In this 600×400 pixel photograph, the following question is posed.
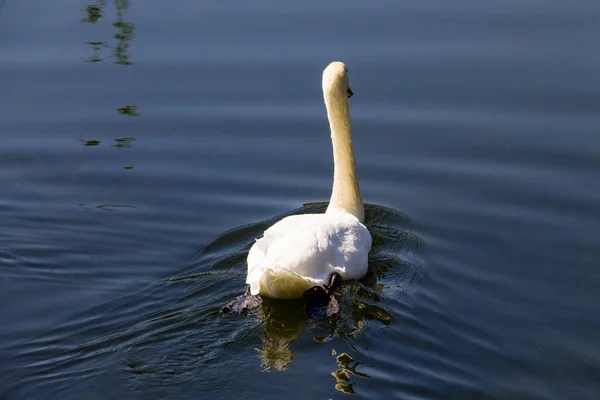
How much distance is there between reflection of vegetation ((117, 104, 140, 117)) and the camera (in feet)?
41.6

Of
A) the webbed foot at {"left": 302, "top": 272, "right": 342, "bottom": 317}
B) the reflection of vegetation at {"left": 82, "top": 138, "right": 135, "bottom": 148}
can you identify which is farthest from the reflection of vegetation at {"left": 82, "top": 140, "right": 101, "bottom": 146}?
the webbed foot at {"left": 302, "top": 272, "right": 342, "bottom": 317}

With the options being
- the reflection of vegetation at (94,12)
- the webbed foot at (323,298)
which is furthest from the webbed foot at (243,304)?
the reflection of vegetation at (94,12)

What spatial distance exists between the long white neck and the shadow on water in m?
0.62

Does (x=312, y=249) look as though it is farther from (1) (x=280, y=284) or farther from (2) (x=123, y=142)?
(2) (x=123, y=142)

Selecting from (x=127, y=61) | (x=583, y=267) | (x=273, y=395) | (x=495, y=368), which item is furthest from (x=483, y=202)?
(x=127, y=61)

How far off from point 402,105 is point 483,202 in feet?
7.65

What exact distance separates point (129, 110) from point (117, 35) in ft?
8.51

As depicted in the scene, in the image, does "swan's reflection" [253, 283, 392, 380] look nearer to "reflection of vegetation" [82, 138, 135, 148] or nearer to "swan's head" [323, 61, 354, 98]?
"swan's head" [323, 61, 354, 98]

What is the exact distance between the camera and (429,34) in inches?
543

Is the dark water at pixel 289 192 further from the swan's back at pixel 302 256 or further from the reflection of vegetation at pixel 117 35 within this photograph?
the swan's back at pixel 302 256

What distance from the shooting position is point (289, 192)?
10.8 metres

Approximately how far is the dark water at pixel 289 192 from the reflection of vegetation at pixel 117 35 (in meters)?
0.05

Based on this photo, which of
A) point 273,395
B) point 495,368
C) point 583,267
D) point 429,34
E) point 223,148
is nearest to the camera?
point 273,395

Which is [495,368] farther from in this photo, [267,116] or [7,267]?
[267,116]
